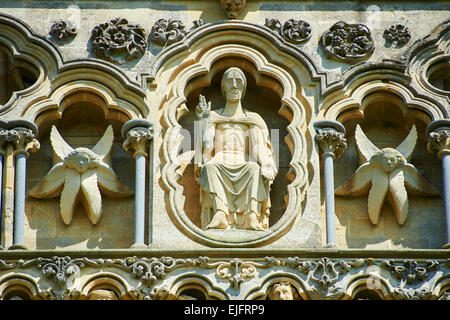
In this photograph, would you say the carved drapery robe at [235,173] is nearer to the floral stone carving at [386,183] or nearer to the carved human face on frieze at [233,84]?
the carved human face on frieze at [233,84]

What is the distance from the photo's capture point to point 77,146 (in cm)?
2561

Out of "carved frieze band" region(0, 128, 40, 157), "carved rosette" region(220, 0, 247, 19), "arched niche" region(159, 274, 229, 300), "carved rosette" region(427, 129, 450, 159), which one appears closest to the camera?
"arched niche" region(159, 274, 229, 300)

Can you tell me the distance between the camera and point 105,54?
25.6m

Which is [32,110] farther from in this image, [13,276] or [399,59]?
[399,59]

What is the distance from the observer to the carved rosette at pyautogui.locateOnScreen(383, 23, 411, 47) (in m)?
25.9

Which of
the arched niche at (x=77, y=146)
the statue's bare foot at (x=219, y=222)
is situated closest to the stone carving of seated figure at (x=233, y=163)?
the statue's bare foot at (x=219, y=222)

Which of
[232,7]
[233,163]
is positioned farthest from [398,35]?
[233,163]

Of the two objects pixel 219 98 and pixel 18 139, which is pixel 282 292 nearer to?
pixel 219 98

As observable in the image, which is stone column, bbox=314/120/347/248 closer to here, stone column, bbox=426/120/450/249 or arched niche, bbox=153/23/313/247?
arched niche, bbox=153/23/313/247

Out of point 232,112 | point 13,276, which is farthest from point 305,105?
point 13,276

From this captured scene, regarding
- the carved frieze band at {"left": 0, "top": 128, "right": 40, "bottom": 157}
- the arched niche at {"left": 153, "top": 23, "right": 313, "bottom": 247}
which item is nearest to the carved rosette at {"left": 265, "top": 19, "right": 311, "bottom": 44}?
the arched niche at {"left": 153, "top": 23, "right": 313, "bottom": 247}

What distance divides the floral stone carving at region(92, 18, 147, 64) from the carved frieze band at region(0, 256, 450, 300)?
3.12 meters

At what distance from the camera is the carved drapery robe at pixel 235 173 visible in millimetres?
24484

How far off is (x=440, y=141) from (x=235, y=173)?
104 inches
